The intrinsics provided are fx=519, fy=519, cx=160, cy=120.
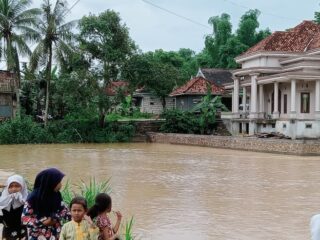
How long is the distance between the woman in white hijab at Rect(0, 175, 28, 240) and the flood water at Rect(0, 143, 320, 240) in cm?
320

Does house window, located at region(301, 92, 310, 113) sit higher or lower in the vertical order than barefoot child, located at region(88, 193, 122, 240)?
higher

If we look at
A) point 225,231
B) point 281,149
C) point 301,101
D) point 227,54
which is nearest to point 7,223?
point 225,231

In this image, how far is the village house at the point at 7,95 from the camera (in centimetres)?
3462

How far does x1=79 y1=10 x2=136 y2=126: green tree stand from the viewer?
32969mm

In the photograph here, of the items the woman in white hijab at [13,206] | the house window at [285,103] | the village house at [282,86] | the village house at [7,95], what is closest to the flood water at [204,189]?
the woman in white hijab at [13,206]

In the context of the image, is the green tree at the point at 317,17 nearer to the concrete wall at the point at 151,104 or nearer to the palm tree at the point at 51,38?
the concrete wall at the point at 151,104

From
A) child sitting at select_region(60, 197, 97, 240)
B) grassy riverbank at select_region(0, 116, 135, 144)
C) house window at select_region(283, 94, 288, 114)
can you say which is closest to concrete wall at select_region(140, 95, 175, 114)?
grassy riverbank at select_region(0, 116, 135, 144)

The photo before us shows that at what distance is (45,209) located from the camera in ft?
14.6

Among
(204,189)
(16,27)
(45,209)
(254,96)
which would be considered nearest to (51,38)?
(16,27)

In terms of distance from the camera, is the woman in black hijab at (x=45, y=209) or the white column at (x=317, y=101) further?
the white column at (x=317, y=101)

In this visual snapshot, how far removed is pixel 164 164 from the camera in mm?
19984

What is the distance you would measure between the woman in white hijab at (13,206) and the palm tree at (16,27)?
2623cm

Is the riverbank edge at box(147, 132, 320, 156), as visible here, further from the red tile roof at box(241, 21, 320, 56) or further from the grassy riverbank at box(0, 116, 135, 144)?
the red tile roof at box(241, 21, 320, 56)

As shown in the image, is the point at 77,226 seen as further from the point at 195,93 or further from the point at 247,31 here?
the point at 247,31
